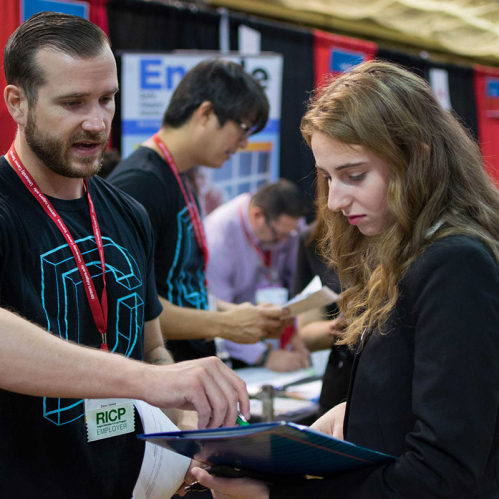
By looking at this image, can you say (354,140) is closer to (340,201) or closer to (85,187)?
(340,201)

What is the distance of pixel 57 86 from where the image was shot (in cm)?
120

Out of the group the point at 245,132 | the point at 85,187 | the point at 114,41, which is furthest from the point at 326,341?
the point at 114,41

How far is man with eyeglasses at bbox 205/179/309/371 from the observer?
3.66 m

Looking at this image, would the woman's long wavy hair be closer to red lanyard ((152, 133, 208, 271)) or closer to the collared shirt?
red lanyard ((152, 133, 208, 271))

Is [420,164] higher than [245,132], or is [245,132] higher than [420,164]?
[245,132]

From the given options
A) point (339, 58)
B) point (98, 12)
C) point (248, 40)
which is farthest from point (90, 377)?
point (339, 58)

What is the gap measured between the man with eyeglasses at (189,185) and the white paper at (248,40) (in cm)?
290

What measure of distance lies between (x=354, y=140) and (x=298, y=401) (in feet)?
6.24

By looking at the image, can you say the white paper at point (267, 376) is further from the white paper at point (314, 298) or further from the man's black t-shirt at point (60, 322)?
the man's black t-shirt at point (60, 322)

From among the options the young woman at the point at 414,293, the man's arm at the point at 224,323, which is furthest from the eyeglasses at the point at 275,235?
the young woman at the point at 414,293

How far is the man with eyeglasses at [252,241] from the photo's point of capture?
3662 millimetres

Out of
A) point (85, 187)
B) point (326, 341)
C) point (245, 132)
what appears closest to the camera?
point (85, 187)

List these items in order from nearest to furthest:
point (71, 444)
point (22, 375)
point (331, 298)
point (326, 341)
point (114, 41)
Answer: point (22, 375) < point (71, 444) < point (331, 298) < point (326, 341) < point (114, 41)

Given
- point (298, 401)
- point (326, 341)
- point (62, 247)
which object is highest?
point (62, 247)
